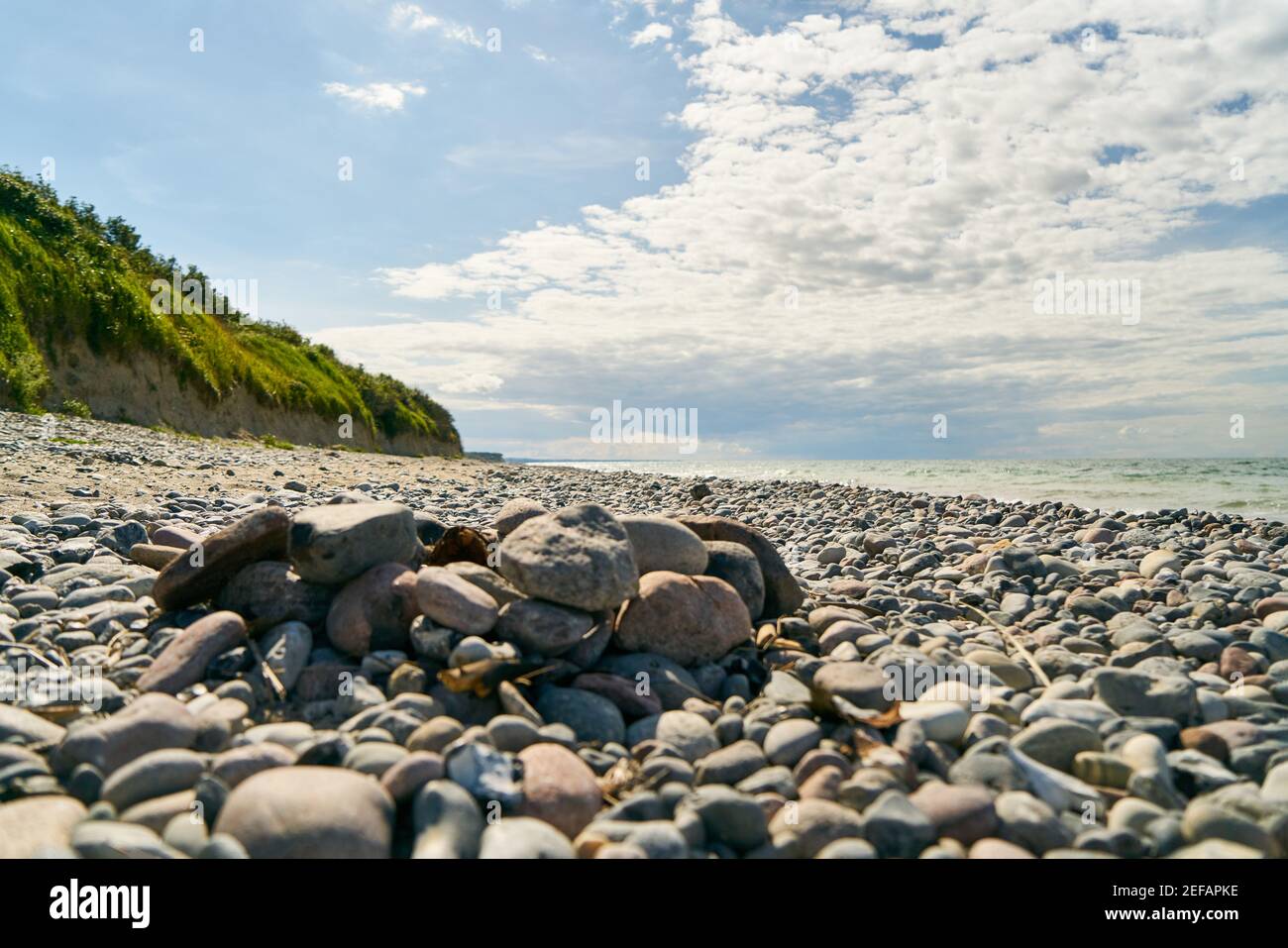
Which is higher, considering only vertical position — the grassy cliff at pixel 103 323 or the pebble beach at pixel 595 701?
the grassy cliff at pixel 103 323

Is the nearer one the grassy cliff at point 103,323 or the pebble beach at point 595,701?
the pebble beach at point 595,701

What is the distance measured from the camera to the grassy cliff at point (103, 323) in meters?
15.2

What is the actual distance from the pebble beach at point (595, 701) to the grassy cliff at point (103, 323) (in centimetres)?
1250

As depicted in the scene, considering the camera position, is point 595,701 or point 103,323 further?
point 103,323

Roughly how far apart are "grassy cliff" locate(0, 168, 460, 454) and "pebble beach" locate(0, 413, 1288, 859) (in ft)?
41.0

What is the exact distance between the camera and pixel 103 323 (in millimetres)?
17078

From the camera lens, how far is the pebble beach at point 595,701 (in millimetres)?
2170

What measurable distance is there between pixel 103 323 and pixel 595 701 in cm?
1867

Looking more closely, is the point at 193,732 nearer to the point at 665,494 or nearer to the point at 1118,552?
the point at 1118,552

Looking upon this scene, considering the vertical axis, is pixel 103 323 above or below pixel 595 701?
above

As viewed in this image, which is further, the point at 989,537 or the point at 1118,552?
the point at 989,537

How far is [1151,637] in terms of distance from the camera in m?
4.09

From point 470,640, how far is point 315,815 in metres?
1.15
